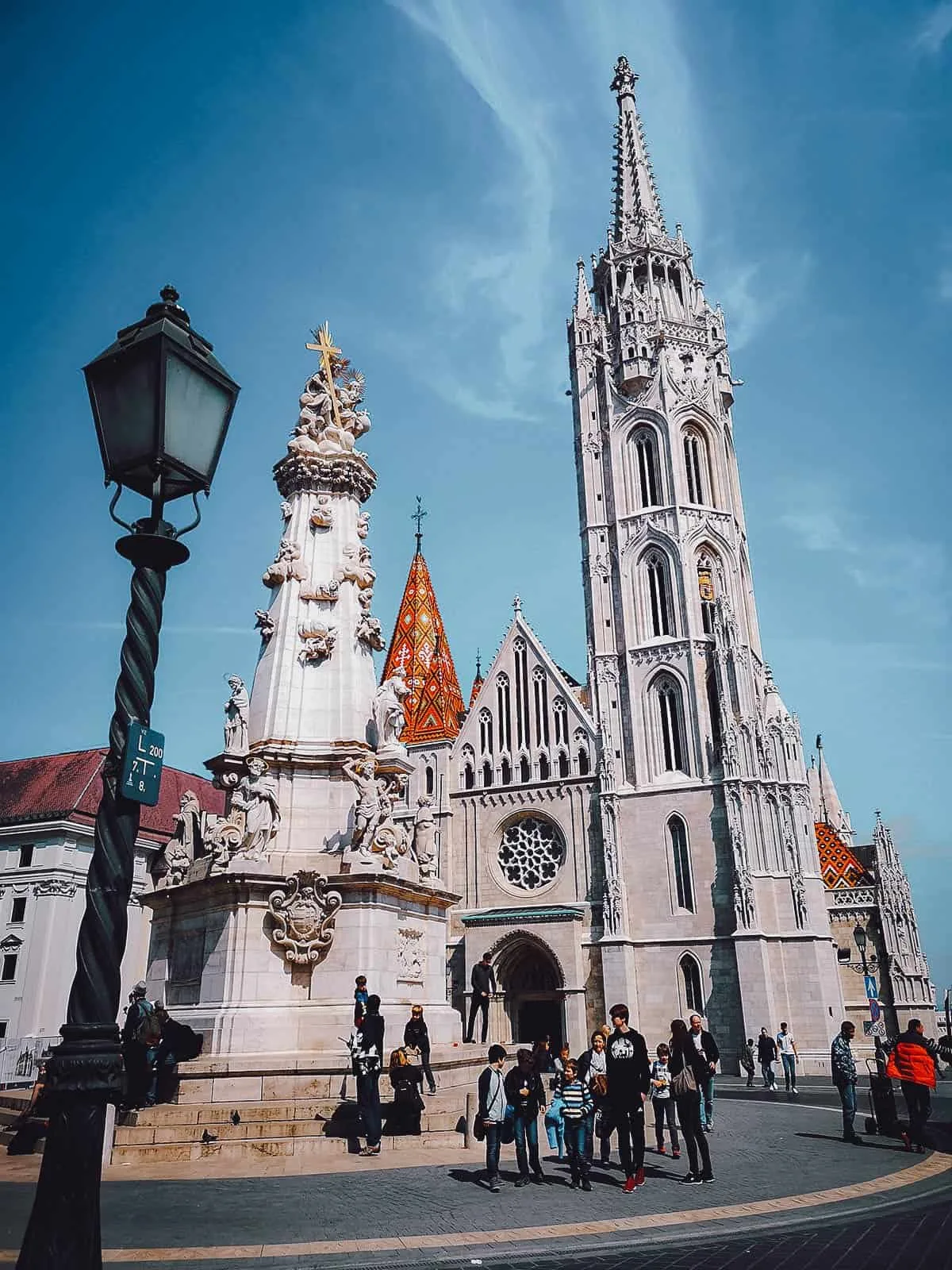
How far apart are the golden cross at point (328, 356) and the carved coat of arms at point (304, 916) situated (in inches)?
306

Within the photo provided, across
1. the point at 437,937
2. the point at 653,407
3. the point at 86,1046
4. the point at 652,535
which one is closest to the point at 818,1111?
the point at 437,937

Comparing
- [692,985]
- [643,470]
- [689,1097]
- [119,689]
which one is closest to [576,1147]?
[689,1097]

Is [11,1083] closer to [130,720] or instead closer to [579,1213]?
[579,1213]

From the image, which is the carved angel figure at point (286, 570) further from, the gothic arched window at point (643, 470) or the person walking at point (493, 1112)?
the gothic arched window at point (643, 470)

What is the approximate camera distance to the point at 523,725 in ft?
117

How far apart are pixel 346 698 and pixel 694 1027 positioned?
6455 mm

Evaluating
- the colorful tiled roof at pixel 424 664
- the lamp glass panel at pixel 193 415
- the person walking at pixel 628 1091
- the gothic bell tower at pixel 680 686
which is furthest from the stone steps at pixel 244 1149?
the colorful tiled roof at pixel 424 664

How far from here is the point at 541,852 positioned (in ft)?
110

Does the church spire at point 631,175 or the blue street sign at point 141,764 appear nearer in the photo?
the blue street sign at point 141,764

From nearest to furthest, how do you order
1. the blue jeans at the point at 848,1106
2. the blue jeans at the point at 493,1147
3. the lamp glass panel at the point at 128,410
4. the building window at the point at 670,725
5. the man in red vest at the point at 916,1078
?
the lamp glass panel at the point at 128,410 < the blue jeans at the point at 493,1147 < the man in red vest at the point at 916,1078 < the blue jeans at the point at 848,1106 < the building window at the point at 670,725

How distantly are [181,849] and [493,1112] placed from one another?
607 centimetres

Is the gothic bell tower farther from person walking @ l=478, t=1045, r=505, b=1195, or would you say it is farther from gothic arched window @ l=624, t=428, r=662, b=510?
person walking @ l=478, t=1045, r=505, b=1195

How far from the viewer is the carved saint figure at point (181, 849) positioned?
11.5 metres

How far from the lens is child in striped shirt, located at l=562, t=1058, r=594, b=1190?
24.5ft
